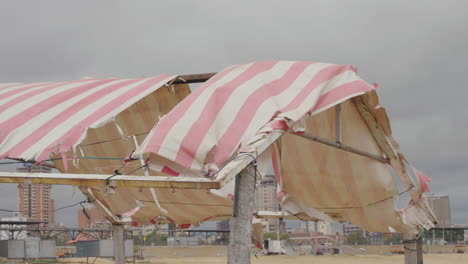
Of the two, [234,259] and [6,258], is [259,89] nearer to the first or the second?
[234,259]

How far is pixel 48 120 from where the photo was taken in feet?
26.9

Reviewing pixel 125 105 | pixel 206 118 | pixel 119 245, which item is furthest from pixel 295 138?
pixel 119 245

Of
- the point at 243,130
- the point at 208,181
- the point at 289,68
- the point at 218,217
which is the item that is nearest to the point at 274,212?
the point at 218,217

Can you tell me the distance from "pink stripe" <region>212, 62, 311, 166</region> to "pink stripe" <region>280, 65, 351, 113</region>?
0.91 feet

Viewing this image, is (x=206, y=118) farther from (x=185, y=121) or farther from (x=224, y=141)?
(x=224, y=141)

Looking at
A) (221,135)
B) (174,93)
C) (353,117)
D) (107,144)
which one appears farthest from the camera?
(107,144)

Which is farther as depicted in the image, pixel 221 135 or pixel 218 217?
pixel 218 217

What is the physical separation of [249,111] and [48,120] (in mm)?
2873

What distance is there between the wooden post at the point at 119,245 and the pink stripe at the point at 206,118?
6503mm

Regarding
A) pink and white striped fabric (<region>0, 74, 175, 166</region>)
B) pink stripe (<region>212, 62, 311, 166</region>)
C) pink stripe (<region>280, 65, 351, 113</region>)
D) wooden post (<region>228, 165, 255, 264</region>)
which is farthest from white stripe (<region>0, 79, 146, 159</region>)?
pink stripe (<region>280, 65, 351, 113</region>)

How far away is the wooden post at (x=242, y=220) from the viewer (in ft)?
21.0

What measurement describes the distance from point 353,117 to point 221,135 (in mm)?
3544

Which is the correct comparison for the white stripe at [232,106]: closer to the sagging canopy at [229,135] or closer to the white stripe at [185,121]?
the sagging canopy at [229,135]

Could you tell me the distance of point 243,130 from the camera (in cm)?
714
